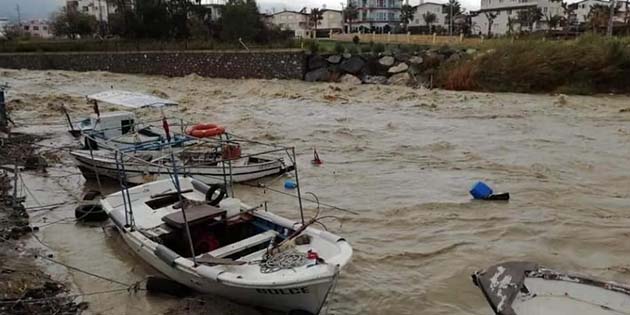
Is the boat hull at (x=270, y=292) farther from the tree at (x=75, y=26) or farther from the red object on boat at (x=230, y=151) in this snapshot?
the tree at (x=75, y=26)

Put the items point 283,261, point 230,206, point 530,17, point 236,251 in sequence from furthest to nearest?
point 530,17, point 230,206, point 236,251, point 283,261

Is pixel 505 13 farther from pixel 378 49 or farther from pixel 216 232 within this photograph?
pixel 216 232

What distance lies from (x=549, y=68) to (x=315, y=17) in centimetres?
6499

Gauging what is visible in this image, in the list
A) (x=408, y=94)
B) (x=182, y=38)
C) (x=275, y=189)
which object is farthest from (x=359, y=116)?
(x=182, y=38)

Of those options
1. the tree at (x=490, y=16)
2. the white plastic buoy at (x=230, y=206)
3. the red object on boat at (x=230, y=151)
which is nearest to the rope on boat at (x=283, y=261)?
the white plastic buoy at (x=230, y=206)

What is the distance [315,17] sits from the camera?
87625 millimetres

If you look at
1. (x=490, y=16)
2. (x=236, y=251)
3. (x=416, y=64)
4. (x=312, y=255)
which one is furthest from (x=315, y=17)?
(x=312, y=255)

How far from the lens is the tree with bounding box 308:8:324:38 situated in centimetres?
8740

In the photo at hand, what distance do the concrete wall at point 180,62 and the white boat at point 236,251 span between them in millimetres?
25486

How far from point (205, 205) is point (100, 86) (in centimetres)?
2698

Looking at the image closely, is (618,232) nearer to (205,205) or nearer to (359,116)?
(205,205)

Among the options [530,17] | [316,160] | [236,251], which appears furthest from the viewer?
[530,17]

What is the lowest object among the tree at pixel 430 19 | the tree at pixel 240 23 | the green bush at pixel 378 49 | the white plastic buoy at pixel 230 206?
the white plastic buoy at pixel 230 206

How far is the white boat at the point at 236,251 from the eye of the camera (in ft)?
20.3
